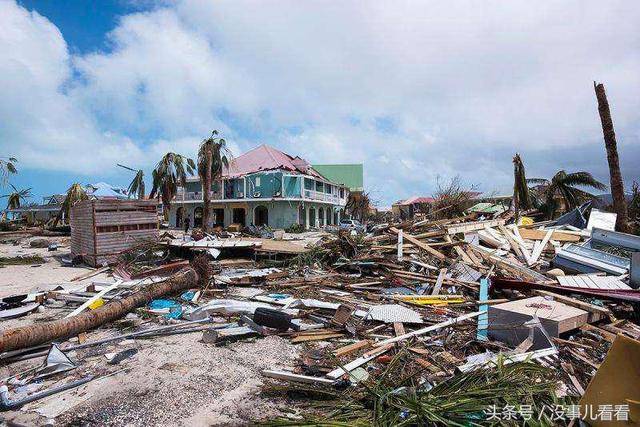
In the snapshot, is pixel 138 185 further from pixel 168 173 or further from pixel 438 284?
pixel 438 284

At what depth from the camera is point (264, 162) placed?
3941 centimetres

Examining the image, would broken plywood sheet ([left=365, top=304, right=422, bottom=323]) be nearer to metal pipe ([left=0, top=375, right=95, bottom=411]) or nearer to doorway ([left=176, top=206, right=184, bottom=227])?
metal pipe ([left=0, top=375, right=95, bottom=411])

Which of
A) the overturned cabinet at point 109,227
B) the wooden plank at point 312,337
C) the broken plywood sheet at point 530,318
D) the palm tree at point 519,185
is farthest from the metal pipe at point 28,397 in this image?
the palm tree at point 519,185

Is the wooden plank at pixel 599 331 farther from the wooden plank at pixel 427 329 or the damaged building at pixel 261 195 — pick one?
the damaged building at pixel 261 195

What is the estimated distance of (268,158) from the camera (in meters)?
39.7

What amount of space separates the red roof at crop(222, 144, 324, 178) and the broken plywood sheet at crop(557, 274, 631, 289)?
3159 cm

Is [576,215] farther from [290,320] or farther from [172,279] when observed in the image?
[172,279]

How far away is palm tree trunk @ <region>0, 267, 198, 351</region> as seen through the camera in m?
4.59

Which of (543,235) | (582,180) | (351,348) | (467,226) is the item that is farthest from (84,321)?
(582,180)

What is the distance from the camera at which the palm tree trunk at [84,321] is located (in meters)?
4.59

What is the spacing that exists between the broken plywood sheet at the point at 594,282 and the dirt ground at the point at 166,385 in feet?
19.4

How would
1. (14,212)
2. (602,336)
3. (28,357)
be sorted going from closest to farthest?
(28,357) < (602,336) < (14,212)

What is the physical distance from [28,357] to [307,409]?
371 centimetres

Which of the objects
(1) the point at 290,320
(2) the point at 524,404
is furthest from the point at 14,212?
(2) the point at 524,404
